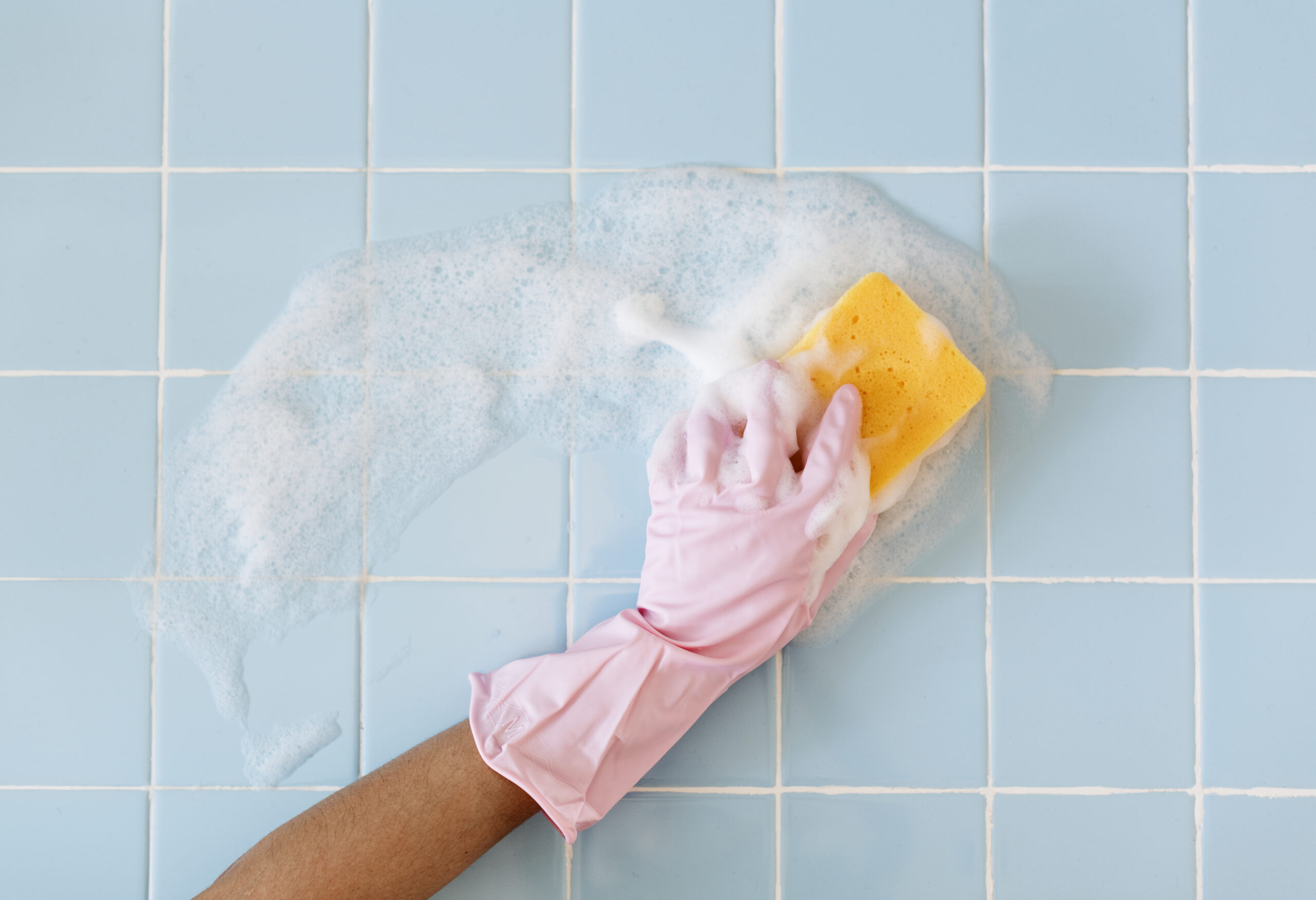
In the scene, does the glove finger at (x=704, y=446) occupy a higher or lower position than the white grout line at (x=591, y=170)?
lower

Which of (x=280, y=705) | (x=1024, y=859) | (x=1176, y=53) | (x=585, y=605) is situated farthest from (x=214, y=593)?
(x=1176, y=53)

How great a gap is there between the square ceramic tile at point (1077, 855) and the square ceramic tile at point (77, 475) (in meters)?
0.85

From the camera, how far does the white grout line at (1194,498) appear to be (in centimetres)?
75

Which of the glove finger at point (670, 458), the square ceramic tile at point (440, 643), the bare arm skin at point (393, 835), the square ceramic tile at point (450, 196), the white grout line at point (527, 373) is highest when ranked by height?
the square ceramic tile at point (450, 196)

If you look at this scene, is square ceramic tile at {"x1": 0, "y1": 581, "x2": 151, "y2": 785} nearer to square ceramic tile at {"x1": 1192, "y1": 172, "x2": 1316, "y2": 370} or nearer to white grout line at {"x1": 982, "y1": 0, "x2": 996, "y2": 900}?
white grout line at {"x1": 982, "y1": 0, "x2": 996, "y2": 900}

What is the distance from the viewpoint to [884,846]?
2.47 ft

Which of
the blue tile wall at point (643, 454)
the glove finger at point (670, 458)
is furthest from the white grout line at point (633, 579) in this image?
the glove finger at point (670, 458)

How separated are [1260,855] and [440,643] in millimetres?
781

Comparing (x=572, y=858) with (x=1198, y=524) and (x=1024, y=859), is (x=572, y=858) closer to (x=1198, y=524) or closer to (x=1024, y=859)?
(x=1024, y=859)

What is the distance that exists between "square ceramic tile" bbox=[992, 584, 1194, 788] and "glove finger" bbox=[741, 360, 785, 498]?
248 millimetres

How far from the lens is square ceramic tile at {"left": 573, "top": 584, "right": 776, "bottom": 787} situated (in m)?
0.75

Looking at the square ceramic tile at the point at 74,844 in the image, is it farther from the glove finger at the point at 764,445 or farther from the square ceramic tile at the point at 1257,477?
the square ceramic tile at the point at 1257,477

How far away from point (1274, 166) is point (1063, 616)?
469 mm

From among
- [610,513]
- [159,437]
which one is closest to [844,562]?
[610,513]
